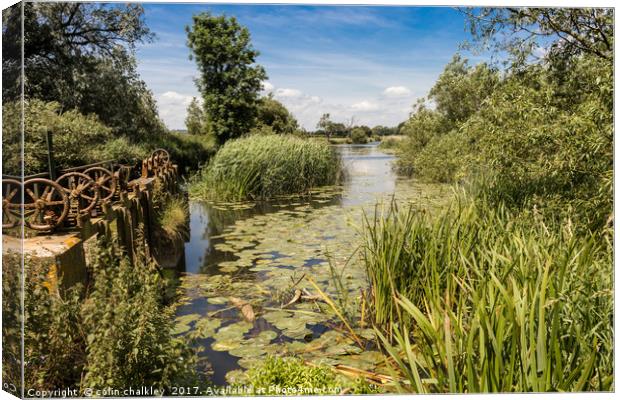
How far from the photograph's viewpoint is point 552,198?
13.6 feet

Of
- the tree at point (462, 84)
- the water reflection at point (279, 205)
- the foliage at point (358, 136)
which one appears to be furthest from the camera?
the water reflection at point (279, 205)

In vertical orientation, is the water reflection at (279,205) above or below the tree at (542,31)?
below

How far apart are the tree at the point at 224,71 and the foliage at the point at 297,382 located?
3.12 metres

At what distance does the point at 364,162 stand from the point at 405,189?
16.6 feet

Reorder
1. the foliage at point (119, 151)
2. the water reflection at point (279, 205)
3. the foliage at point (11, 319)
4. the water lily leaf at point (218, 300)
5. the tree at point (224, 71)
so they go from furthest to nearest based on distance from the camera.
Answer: the foliage at point (119, 151) < the water reflection at point (279, 205) < the tree at point (224, 71) < the water lily leaf at point (218, 300) < the foliage at point (11, 319)

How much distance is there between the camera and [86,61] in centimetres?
665

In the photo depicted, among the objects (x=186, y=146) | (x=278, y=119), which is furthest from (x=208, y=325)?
(x=186, y=146)

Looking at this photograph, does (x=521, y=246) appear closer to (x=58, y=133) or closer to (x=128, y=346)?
(x=128, y=346)

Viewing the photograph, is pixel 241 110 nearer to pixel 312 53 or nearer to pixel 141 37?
pixel 141 37

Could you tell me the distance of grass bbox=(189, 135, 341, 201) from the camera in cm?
992

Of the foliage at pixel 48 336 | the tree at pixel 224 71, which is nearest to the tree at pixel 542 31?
the tree at pixel 224 71

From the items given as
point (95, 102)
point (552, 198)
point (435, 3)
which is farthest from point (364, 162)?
point (435, 3)

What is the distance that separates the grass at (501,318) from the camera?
7.13ft

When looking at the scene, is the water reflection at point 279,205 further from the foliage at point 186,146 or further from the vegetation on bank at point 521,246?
the vegetation on bank at point 521,246
